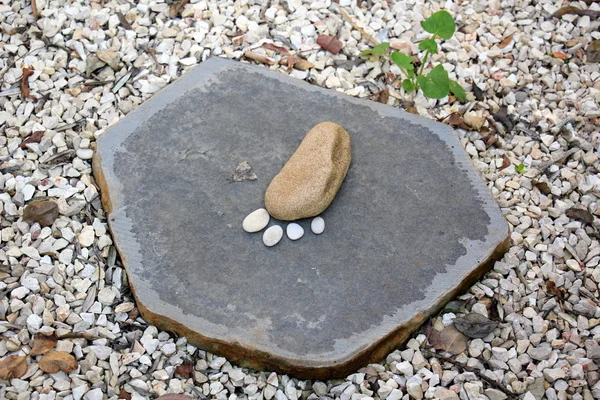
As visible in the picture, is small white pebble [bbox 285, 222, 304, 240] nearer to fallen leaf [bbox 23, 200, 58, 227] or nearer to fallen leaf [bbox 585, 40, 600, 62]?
fallen leaf [bbox 23, 200, 58, 227]

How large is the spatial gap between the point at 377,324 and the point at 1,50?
82.2 inches

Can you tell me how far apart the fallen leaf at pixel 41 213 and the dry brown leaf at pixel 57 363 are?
1.78 ft

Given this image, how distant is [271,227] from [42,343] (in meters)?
0.82

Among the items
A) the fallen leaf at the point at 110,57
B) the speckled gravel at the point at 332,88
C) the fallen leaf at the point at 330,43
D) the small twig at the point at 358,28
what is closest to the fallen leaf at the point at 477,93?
the speckled gravel at the point at 332,88

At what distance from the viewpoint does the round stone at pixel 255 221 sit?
2336mm

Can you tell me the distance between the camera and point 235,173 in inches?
99.0

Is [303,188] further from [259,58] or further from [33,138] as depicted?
[33,138]

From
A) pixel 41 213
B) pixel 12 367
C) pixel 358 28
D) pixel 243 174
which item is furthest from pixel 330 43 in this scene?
pixel 12 367

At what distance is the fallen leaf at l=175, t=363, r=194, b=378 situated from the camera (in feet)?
6.98

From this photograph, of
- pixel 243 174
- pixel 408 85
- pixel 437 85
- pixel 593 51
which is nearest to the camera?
pixel 243 174

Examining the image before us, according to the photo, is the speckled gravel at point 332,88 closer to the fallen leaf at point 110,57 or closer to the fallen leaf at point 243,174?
the fallen leaf at point 110,57

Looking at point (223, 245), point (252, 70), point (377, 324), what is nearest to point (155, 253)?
point (223, 245)

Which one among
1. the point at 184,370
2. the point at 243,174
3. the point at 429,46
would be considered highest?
the point at 429,46

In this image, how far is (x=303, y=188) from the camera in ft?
7.70
